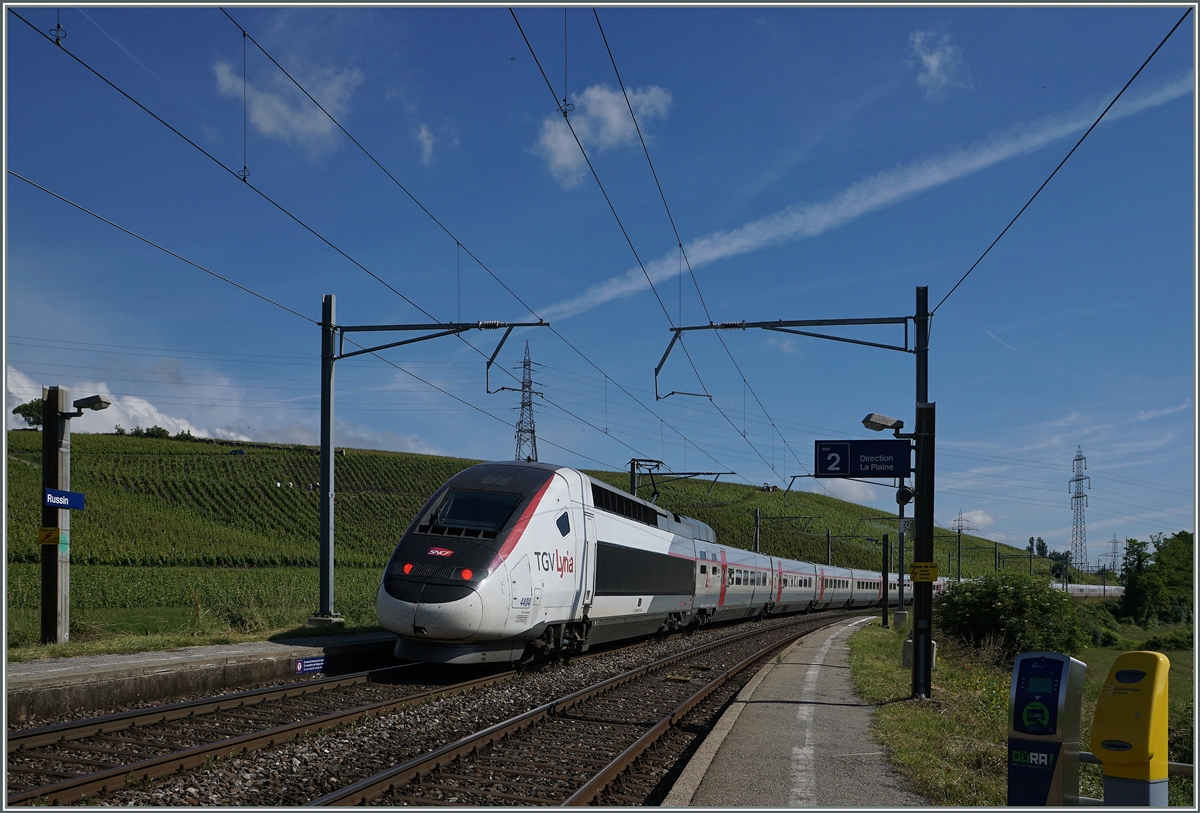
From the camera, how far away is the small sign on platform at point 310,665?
1312 cm

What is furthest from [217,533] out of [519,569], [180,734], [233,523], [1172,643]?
[1172,643]

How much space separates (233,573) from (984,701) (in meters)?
35.2

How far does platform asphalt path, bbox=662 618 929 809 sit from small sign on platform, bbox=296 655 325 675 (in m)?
6.17

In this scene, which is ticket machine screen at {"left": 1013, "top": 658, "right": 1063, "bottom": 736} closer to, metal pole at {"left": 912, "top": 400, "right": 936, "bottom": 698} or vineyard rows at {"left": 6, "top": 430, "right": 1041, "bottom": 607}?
metal pole at {"left": 912, "top": 400, "right": 936, "bottom": 698}

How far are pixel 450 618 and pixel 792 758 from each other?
597 cm

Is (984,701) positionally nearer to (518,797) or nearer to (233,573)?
(518,797)

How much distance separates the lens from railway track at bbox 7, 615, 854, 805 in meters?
6.83

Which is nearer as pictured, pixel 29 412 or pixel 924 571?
pixel 924 571

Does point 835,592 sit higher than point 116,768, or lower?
lower

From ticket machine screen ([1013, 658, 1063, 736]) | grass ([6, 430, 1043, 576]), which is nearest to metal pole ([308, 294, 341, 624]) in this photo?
ticket machine screen ([1013, 658, 1063, 736])

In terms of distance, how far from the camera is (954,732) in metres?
9.74

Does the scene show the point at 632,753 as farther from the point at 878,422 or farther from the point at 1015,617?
the point at 1015,617

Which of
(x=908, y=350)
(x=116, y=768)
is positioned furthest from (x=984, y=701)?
(x=116, y=768)

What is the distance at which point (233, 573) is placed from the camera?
40.4 metres
